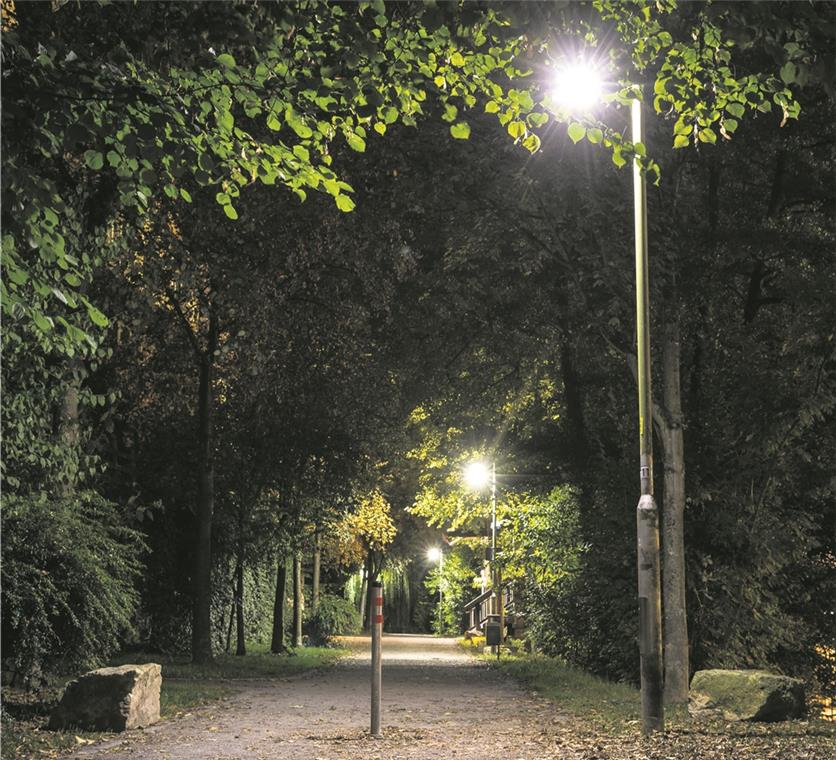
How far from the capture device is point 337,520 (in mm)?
28375

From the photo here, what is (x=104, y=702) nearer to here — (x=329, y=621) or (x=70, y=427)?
(x=70, y=427)

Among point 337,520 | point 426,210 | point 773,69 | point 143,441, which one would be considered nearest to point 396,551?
point 337,520

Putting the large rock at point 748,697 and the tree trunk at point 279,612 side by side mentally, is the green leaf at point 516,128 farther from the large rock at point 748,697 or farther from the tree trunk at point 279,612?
the tree trunk at point 279,612

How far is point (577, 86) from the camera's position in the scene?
33.9 feet

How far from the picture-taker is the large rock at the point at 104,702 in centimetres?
1125

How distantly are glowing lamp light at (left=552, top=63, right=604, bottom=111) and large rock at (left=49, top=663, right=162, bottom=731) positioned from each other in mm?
7124

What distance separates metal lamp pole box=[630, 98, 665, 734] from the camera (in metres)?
11.9

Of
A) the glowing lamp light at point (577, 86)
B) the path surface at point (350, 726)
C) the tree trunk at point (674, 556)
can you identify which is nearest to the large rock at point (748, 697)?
the path surface at point (350, 726)

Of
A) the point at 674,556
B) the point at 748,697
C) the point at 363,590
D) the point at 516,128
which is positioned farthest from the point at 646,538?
the point at 363,590

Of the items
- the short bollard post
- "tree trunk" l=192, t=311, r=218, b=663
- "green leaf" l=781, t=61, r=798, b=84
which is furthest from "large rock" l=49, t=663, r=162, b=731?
"tree trunk" l=192, t=311, r=218, b=663

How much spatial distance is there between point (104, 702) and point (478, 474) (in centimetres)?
1844

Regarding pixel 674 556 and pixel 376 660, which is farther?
pixel 674 556

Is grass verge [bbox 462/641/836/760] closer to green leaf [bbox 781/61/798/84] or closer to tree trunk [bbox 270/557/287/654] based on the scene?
green leaf [bbox 781/61/798/84]

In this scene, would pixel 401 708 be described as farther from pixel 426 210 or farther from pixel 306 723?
pixel 426 210
